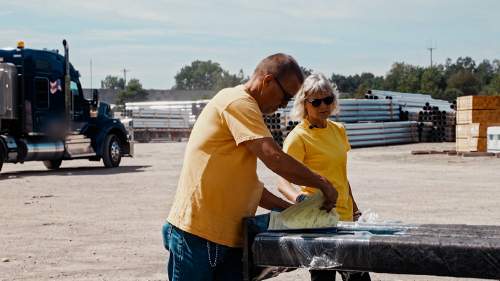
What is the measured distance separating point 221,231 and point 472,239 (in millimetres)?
1110

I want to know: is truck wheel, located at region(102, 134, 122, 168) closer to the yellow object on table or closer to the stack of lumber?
the stack of lumber

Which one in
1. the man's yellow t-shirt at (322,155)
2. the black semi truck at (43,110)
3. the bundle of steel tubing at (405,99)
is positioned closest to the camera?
the man's yellow t-shirt at (322,155)

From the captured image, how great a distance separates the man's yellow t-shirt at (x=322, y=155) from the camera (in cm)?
561

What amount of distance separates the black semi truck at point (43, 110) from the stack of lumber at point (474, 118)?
12.8 meters

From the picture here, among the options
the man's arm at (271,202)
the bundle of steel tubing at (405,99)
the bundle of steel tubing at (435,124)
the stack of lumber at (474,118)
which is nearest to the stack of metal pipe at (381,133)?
the bundle of steel tubing at (435,124)

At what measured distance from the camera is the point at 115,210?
13.9 meters

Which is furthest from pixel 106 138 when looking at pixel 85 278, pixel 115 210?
pixel 85 278

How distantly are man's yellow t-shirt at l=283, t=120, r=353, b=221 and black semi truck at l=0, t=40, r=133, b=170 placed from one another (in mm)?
17610

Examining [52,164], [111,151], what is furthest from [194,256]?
[52,164]

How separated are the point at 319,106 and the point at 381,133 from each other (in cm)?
3564

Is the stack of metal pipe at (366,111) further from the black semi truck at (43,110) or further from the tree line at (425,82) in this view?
the tree line at (425,82)

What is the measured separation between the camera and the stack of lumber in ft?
99.8

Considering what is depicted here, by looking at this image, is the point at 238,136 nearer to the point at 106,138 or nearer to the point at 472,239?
the point at 472,239

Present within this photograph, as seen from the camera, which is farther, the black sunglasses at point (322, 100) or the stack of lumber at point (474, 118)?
the stack of lumber at point (474, 118)
